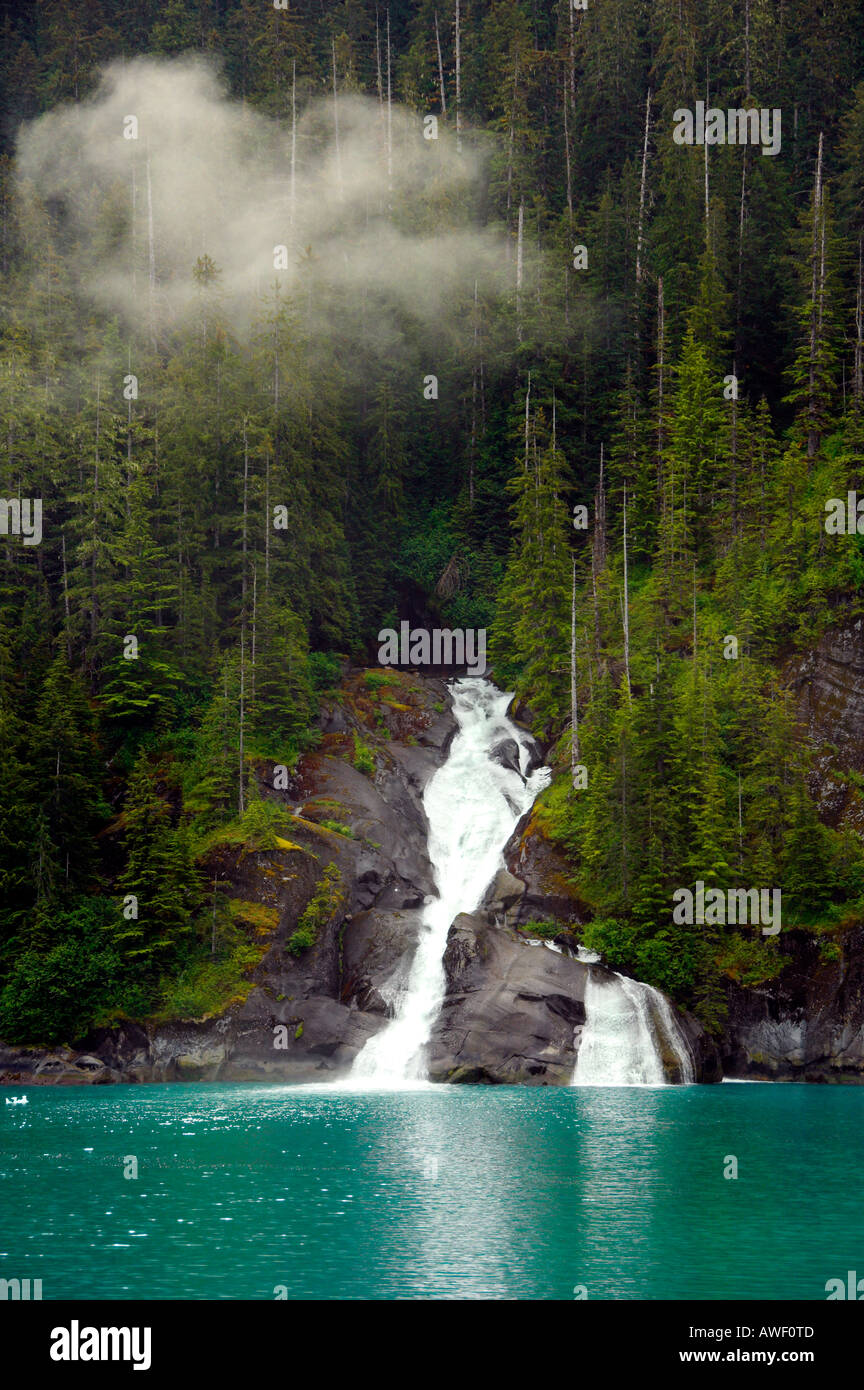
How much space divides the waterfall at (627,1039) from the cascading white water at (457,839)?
5.92m

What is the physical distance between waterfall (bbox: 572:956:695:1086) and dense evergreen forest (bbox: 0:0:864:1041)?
2063mm

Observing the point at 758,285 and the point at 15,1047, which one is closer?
the point at 15,1047

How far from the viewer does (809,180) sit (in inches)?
3423

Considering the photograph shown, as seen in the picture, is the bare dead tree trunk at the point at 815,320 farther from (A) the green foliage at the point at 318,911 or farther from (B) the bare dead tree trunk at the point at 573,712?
(A) the green foliage at the point at 318,911

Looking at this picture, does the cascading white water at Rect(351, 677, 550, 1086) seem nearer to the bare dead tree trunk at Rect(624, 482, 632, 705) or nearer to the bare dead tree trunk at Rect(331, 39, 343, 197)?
the bare dead tree trunk at Rect(624, 482, 632, 705)

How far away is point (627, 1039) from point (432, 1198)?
914 inches

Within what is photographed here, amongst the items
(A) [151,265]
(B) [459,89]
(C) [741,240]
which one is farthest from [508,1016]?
(B) [459,89]

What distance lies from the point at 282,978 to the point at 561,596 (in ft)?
88.5

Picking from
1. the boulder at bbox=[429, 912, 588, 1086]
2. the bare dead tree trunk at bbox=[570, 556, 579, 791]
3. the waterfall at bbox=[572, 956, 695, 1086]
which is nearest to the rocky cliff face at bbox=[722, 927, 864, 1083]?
the waterfall at bbox=[572, 956, 695, 1086]

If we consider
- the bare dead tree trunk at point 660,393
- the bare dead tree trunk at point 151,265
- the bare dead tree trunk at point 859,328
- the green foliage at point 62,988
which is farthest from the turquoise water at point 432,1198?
the bare dead tree trunk at point 151,265

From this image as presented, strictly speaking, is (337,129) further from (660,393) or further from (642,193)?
(660,393)

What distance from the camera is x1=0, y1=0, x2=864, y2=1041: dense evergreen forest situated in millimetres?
54656
